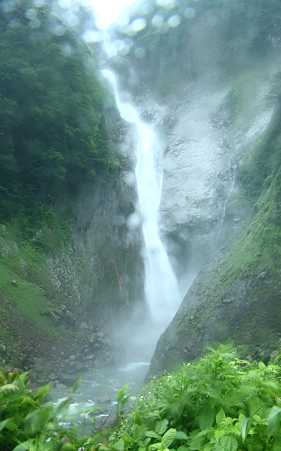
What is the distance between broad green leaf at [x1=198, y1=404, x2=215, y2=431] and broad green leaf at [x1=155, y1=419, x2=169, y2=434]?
251 millimetres

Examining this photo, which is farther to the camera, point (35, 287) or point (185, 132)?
point (185, 132)

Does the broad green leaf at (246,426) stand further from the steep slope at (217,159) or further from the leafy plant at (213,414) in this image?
the steep slope at (217,159)

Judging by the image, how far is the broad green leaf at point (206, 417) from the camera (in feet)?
7.13

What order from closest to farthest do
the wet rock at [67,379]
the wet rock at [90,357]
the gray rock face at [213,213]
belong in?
the gray rock face at [213,213] < the wet rock at [67,379] < the wet rock at [90,357]

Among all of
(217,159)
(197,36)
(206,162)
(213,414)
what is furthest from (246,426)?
(197,36)

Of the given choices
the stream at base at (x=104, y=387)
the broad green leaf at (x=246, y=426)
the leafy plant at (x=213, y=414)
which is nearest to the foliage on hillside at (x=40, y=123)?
the stream at base at (x=104, y=387)

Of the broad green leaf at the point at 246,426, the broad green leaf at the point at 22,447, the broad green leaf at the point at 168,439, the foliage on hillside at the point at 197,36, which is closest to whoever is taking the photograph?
the broad green leaf at the point at 22,447

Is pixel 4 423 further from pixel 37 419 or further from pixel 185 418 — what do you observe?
pixel 185 418

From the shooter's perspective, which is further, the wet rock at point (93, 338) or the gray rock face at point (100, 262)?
the gray rock face at point (100, 262)

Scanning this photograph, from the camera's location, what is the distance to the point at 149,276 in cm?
2494

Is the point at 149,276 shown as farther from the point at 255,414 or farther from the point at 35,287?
the point at 255,414

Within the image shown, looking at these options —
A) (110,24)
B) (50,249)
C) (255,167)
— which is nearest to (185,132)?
(255,167)

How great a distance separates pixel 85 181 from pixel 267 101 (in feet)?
62.4

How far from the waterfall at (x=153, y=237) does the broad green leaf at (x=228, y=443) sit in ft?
69.0
